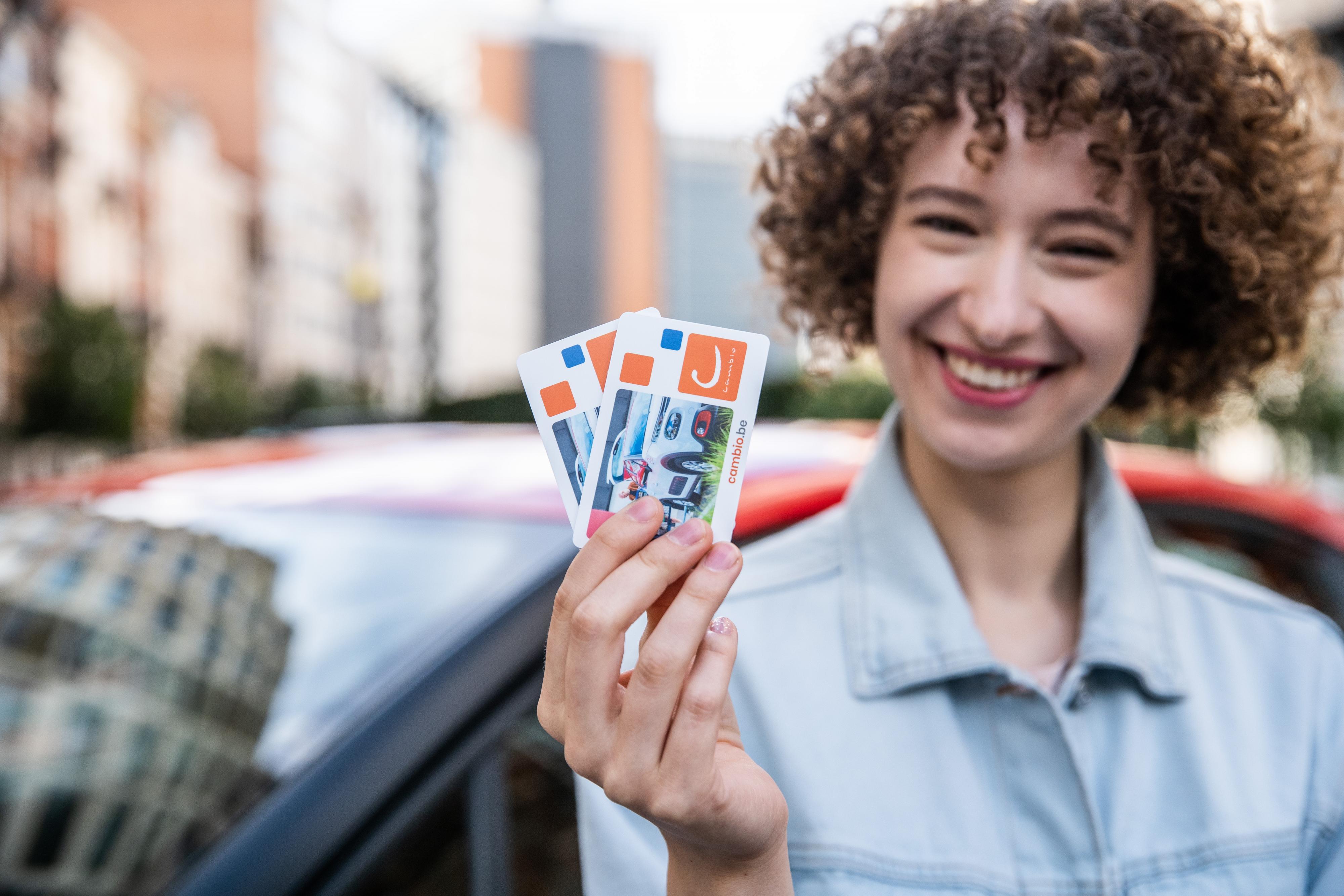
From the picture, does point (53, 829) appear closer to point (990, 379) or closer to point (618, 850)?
point (618, 850)

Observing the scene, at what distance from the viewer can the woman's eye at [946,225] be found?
1428mm

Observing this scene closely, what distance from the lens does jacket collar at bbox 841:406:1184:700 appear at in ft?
4.54

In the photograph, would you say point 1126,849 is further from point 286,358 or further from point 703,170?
point 703,170

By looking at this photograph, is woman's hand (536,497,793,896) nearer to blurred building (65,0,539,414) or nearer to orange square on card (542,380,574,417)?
orange square on card (542,380,574,417)

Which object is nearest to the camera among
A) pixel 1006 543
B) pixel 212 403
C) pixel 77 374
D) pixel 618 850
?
pixel 618 850

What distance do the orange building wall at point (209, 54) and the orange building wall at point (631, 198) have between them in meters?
25.3

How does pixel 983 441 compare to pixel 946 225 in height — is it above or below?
below

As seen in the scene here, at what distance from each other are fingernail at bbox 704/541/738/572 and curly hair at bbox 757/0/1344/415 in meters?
0.68

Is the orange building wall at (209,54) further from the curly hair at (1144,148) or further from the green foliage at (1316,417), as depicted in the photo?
the curly hair at (1144,148)

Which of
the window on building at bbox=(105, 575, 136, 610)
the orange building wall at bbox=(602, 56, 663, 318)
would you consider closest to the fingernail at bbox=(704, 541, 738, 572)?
the window on building at bbox=(105, 575, 136, 610)

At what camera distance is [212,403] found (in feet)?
93.5

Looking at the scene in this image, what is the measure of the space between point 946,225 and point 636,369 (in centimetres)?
60

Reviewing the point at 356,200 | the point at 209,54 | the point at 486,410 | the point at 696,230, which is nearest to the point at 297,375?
the point at 209,54

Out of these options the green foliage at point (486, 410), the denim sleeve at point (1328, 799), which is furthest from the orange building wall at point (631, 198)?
the denim sleeve at point (1328, 799)
